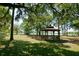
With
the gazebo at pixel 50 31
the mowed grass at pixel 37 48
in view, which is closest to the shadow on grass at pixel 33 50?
the mowed grass at pixel 37 48

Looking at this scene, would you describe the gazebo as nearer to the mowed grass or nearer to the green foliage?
the mowed grass

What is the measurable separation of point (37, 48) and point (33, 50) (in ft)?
0.22

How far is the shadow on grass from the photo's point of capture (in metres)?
2.99

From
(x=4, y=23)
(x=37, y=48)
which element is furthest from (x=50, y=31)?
(x=4, y=23)

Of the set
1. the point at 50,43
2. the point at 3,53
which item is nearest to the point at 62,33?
the point at 50,43

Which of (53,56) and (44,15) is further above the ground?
(44,15)

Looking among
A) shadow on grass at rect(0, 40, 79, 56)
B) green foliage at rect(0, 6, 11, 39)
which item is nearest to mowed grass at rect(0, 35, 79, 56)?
shadow on grass at rect(0, 40, 79, 56)

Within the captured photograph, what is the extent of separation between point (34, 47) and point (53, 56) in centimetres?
31

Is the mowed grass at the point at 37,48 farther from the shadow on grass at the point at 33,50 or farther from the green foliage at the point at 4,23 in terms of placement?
the green foliage at the point at 4,23

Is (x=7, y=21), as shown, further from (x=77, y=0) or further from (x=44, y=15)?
(x=77, y=0)

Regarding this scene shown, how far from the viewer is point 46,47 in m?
3.04

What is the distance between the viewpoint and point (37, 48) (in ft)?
9.92

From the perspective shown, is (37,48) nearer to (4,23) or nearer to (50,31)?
(50,31)

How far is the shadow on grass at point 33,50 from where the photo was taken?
2994 millimetres
